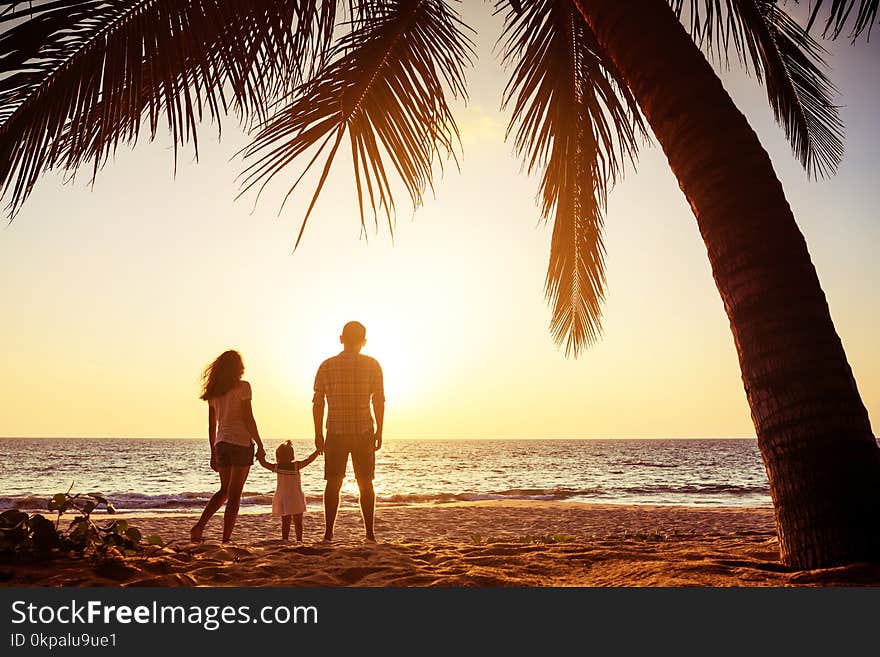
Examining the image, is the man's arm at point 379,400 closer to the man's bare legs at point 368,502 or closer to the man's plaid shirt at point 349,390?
the man's plaid shirt at point 349,390

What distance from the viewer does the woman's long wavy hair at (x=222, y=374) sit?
199 inches

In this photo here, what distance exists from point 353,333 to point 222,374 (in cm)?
107

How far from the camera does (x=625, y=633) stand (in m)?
1.95

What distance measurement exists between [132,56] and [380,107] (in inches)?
60.8

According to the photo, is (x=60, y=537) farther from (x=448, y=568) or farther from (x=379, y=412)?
(x=379, y=412)

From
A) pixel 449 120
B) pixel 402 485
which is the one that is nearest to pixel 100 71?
pixel 449 120

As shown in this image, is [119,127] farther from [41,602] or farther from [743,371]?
[743,371]

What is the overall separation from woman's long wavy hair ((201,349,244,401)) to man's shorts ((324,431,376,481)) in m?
0.89

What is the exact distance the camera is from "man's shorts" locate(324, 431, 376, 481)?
4.92 meters

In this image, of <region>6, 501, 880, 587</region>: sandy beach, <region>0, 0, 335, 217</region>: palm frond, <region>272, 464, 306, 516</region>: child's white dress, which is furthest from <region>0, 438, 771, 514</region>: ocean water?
<region>0, 0, 335, 217</region>: palm frond

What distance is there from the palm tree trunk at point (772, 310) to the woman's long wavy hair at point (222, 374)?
350cm

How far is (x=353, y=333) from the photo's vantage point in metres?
5.18

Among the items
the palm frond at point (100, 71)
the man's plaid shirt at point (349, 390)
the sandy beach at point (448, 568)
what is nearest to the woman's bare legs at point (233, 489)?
the sandy beach at point (448, 568)

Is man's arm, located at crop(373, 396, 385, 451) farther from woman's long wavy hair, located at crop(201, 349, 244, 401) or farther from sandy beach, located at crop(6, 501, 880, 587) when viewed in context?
woman's long wavy hair, located at crop(201, 349, 244, 401)
